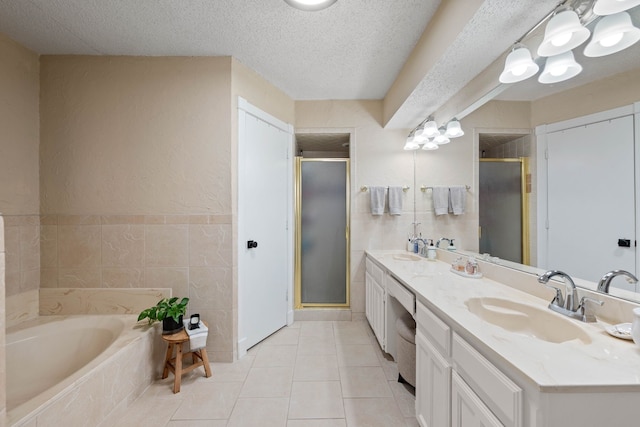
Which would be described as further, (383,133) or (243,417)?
(383,133)

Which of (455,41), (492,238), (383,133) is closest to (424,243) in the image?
(492,238)

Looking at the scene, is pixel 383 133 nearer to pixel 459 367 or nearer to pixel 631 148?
pixel 631 148

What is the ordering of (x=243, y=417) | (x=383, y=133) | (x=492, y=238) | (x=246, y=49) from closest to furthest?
(x=243, y=417) → (x=492, y=238) → (x=246, y=49) → (x=383, y=133)

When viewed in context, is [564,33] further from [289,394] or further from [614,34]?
[289,394]

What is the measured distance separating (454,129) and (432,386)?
1.78m

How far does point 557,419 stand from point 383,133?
2664mm

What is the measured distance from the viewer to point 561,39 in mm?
1061

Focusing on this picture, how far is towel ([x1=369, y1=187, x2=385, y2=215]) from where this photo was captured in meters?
2.79

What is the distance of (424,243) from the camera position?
8.31 ft

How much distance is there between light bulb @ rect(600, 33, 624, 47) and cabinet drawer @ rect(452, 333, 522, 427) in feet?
4.30

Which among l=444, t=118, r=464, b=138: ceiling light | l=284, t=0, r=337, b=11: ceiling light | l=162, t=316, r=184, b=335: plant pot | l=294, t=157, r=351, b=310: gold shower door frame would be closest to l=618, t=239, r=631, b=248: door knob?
l=444, t=118, r=464, b=138: ceiling light

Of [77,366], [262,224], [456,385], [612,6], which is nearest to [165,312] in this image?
[77,366]

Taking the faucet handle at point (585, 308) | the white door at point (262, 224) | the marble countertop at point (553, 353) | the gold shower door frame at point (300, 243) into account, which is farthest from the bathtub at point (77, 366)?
the faucet handle at point (585, 308)

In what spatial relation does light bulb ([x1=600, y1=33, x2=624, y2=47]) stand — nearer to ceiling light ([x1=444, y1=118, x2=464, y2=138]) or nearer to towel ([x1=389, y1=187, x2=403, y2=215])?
ceiling light ([x1=444, y1=118, x2=464, y2=138])
